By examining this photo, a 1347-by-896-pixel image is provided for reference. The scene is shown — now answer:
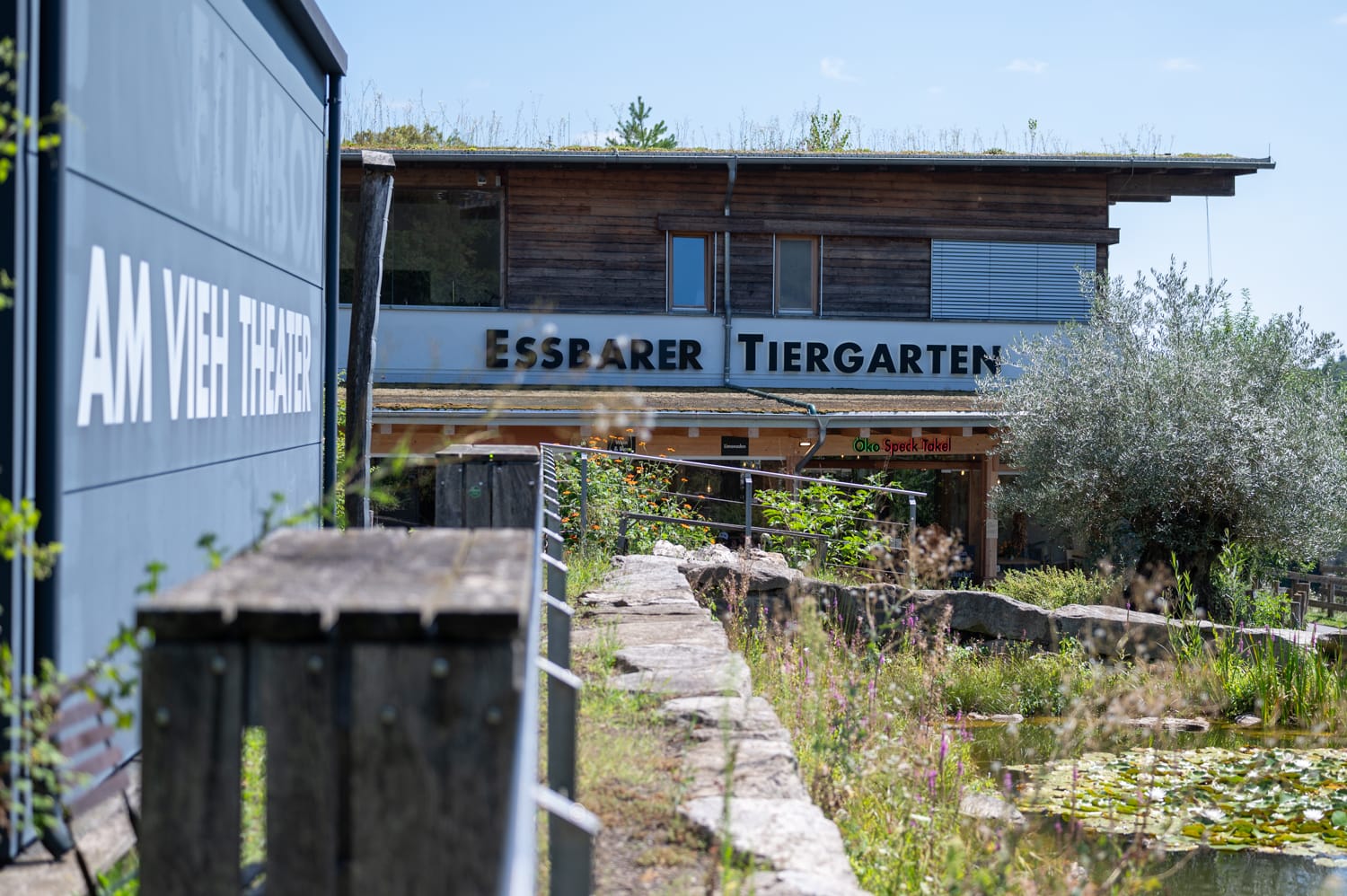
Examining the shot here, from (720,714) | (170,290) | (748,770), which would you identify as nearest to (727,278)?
(720,714)

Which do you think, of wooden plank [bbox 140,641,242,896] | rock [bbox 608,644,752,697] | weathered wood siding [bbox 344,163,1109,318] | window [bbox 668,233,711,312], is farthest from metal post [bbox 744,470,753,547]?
wooden plank [bbox 140,641,242,896]

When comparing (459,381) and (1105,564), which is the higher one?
(459,381)

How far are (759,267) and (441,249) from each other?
422cm

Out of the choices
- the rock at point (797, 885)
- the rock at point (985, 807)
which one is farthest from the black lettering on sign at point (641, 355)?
the rock at point (797, 885)

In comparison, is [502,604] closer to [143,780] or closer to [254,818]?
[143,780]

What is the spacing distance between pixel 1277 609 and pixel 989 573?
4402 millimetres

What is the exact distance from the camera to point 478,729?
4.40ft

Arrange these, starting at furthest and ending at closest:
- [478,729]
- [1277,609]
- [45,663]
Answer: [1277,609], [45,663], [478,729]

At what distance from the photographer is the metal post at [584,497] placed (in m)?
9.28

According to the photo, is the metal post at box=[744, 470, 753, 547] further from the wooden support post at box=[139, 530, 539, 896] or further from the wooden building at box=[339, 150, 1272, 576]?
the wooden support post at box=[139, 530, 539, 896]

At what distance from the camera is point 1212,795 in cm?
706

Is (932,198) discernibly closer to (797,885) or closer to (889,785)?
(889,785)

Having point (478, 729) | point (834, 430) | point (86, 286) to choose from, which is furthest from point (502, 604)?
point (834, 430)

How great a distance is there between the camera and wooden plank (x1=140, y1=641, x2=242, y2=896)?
1355 mm
